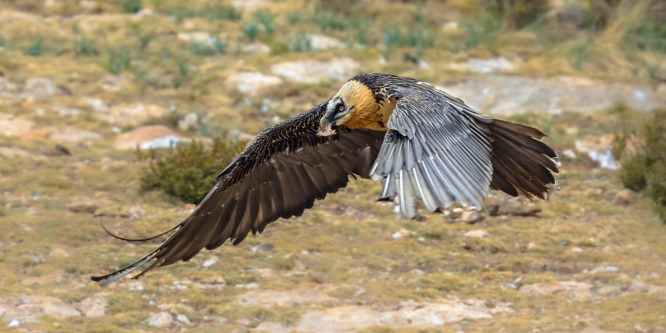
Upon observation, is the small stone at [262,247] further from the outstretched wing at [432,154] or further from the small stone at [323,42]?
the small stone at [323,42]

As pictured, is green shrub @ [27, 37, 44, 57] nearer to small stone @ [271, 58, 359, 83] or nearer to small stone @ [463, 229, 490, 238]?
small stone @ [271, 58, 359, 83]

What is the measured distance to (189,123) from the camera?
9961mm

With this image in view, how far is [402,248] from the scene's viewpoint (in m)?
7.83

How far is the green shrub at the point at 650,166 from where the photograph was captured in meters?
8.26

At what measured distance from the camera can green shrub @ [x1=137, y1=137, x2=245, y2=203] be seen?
8359 millimetres

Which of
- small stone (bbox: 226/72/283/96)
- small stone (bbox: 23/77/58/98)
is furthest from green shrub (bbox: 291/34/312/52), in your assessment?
small stone (bbox: 23/77/58/98)

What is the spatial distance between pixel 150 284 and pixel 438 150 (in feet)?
9.55

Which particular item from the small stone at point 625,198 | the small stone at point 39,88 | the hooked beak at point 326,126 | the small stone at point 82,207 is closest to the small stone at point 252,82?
the small stone at point 39,88

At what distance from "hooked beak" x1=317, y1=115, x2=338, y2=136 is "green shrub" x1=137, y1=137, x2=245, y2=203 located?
7.15ft

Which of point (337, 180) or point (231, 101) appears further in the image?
point (231, 101)

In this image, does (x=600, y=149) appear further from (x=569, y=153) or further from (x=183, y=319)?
(x=183, y=319)

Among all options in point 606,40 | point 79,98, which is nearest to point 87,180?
point 79,98

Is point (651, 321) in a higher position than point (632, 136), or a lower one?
lower

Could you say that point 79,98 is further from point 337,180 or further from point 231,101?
point 337,180
